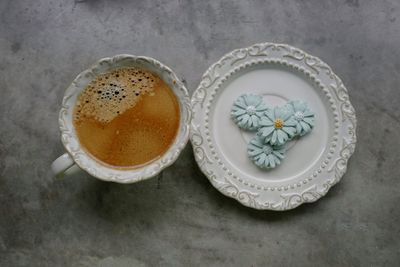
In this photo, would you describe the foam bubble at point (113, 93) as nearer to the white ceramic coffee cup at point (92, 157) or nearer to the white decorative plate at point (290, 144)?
the white ceramic coffee cup at point (92, 157)

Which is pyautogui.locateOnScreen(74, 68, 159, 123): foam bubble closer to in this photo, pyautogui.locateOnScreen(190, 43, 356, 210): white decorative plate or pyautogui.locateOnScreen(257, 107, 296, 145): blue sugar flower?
pyautogui.locateOnScreen(190, 43, 356, 210): white decorative plate

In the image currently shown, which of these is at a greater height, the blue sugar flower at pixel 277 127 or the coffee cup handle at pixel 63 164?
the coffee cup handle at pixel 63 164

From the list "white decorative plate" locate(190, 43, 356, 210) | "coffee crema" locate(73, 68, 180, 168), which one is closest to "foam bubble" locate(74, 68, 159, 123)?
"coffee crema" locate(73, 68, 180, 168)

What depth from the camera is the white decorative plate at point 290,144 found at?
121 centimetres

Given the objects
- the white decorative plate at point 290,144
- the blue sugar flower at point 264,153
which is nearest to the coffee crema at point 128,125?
the white decorative plate at point 290,144

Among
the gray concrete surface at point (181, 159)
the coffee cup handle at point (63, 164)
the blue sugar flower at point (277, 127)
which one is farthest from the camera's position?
the gray concrete surface at point (181, 159)

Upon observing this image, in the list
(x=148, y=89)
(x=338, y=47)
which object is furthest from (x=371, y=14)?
(x=148, y=89)

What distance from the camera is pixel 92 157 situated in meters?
1.09

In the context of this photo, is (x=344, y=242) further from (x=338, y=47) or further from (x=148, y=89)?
(x=148, y=89)

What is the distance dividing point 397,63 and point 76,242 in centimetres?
104

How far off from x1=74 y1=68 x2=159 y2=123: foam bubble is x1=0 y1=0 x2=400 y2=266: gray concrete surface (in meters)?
0.23

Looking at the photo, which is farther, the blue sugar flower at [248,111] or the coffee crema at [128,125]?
the blue sugar flower at [248,111]

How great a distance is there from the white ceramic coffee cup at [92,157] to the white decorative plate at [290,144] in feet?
0.44

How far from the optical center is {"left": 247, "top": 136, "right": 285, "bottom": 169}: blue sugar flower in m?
1.20
